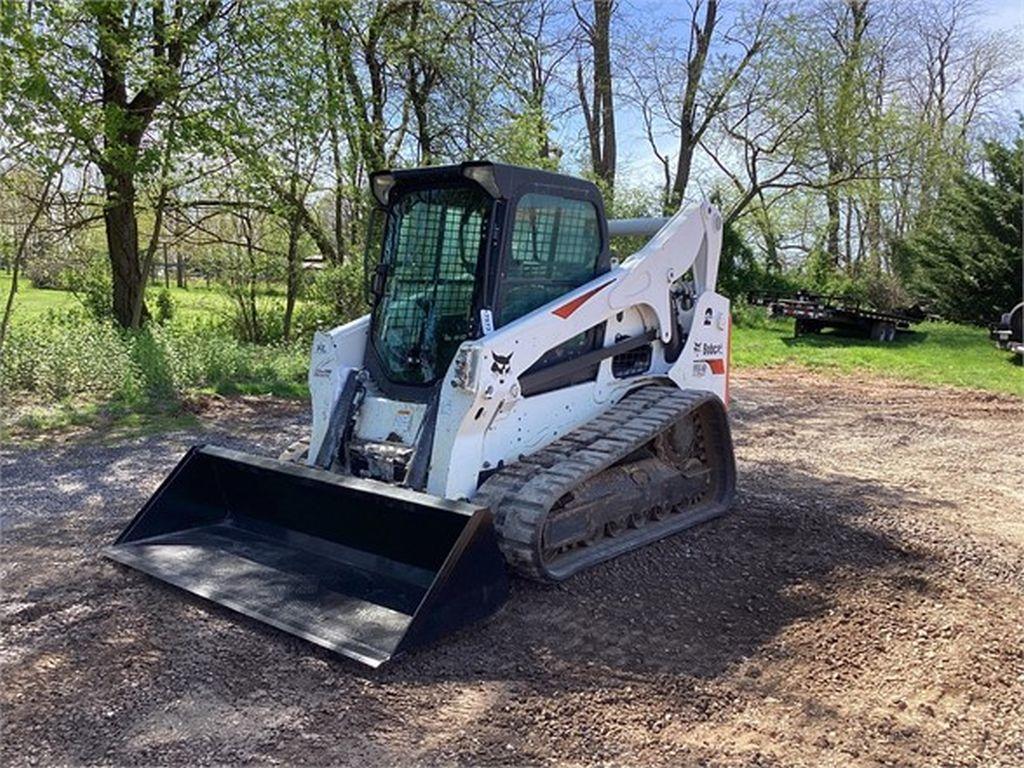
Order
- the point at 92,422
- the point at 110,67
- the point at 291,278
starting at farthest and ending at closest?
1. the point at 291,278
2. the point at 110,67
3. the point at 92,422

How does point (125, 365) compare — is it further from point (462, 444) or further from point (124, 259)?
point (462, 444)

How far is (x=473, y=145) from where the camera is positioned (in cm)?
1412

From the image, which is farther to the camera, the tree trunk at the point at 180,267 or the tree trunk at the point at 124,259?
the tree trunk at the point at 180,267

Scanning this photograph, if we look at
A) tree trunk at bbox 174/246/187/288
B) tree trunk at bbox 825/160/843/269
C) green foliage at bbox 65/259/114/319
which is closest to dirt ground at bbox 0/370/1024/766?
green foliage at bbox 65/259/114/319

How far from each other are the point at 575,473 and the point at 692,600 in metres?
0.82

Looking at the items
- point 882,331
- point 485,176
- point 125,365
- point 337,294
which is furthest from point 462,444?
point 882,331

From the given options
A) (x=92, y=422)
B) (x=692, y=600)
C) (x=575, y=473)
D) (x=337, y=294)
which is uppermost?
(x=337, y=294)

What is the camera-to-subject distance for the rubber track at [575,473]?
13.5 ft

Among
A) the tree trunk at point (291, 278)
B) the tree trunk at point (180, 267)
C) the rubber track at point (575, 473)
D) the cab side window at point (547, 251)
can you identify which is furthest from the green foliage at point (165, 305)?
the rubber track at point (575, 473)

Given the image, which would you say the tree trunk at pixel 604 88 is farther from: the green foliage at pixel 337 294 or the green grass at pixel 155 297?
the green grass at pixel 155 297

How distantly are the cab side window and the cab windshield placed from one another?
198mm

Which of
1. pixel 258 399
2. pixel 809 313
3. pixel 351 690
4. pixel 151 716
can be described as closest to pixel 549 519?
pixel 351 690

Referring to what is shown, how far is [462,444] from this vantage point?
440 cm

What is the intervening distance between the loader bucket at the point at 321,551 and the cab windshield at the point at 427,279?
0.90m
